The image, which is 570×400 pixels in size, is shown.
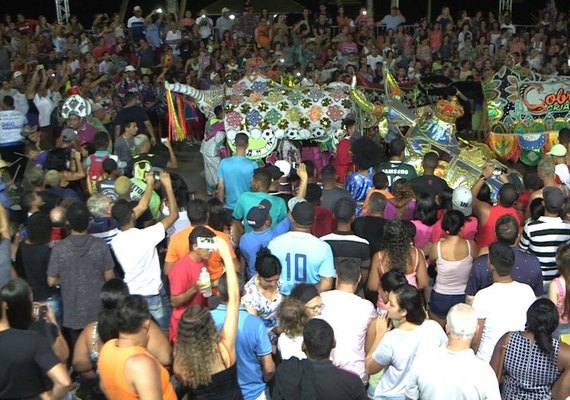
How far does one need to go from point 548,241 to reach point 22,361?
3474 mm

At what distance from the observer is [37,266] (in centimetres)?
503

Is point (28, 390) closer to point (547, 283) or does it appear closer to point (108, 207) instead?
point (108, 207)

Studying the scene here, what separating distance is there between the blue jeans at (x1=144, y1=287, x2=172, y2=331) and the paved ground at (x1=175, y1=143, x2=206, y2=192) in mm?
5332

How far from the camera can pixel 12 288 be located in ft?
12.6

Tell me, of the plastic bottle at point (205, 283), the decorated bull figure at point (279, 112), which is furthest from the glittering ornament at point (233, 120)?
the plastic bottle at point (205, 283)

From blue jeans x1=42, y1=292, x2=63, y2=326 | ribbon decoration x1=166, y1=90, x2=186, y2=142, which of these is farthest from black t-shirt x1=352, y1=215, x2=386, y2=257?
ribbon decoration x1=166, y1=90, x2=186, y2=142

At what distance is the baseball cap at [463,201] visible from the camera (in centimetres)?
604

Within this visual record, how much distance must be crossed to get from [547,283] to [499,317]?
1.20 meters

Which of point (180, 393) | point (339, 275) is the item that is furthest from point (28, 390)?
point (339, 275)

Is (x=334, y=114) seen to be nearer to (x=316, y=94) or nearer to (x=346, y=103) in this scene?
(x=346, y=103)

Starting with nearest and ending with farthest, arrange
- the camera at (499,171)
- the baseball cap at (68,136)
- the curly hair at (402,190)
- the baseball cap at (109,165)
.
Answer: the curly hair at (402,190)
the baseball cap at (109,165)
the baseball cap at (68,136)
the camera at (499,171)

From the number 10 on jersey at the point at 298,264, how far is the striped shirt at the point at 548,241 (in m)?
1.62

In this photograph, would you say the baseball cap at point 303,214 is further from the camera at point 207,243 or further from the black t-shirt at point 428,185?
the black t-shirt at point 428,185

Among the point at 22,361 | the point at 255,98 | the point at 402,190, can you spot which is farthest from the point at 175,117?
the point at 22,361
